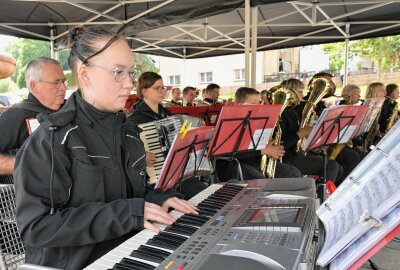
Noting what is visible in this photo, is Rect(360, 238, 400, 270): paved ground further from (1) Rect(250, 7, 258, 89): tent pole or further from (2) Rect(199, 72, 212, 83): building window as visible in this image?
(2) Rect(199, 72, 212, 83): building window

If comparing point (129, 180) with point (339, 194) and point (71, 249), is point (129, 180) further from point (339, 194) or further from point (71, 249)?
point (339, 194)

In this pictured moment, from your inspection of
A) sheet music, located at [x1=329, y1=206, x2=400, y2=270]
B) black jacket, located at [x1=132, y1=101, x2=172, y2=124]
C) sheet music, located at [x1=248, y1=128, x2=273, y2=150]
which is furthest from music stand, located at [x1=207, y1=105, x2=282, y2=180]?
sheet music, located at [x1=329, y1=206, x2=400, y2=270]

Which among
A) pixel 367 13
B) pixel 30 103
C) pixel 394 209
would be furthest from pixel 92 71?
pixel 367 13

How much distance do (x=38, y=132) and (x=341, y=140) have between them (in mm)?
3820

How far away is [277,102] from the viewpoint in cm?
465

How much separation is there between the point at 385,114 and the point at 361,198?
22.6 ft

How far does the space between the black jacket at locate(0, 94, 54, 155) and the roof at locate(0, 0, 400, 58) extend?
10.4ft

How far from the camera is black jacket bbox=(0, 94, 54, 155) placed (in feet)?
8.62

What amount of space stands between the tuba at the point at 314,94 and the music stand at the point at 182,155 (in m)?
2.71

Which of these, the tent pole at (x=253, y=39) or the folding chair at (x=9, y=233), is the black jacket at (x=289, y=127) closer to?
the tent pole at (x=253, y=39)

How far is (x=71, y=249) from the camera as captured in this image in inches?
56.4

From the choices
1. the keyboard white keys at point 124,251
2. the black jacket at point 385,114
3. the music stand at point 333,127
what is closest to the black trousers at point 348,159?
the music stand at point 333,127

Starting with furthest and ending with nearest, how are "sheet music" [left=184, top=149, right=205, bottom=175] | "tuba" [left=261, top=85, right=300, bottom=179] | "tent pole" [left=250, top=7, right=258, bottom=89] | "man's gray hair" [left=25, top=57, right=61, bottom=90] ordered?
"tent pole" [left=250, top=7, right=258, bottom=89] → "tuba" [left=261, top=85, right=300, bottom=179] → "man's gray hair" [left=25, top=57, right=61, bottom=90] → "sheet music" [left=184, top=149, right=205, bottom=175]

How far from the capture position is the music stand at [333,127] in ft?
12.2
